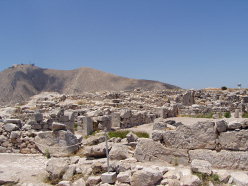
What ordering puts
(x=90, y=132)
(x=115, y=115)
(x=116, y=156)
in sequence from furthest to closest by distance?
(x=115, y=115), (x=90, y=132), (x=116, y=156)

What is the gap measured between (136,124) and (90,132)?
443cm

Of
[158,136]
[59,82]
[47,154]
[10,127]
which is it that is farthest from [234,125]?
[59,82]

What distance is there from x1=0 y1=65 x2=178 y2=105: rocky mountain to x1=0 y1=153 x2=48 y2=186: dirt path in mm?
67840

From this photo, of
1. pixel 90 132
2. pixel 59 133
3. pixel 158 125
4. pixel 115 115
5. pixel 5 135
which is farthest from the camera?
pixel 115 115

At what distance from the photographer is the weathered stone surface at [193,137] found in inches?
247

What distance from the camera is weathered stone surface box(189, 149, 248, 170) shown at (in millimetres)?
5781

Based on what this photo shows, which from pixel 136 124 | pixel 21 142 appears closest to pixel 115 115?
pixel 136 124

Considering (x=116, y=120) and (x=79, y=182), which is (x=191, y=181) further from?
(x=116, y=120)

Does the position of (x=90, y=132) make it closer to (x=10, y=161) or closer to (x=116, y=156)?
(x=10, y=161)

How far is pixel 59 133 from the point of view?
9.09 metres

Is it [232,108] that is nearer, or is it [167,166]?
[167,166]

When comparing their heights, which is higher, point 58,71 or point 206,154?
point 58,71

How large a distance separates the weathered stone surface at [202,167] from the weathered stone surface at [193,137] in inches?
25.3

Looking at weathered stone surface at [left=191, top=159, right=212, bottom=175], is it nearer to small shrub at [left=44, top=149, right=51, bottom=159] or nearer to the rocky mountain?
small shrub at [left=44, top=149, right=51, bottom=159]
